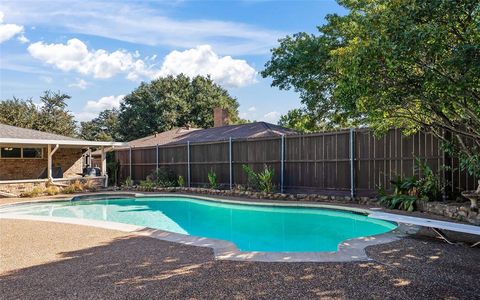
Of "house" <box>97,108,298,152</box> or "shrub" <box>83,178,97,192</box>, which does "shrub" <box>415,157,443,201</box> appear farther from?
"shrub" <box>83,178,97,192</box>

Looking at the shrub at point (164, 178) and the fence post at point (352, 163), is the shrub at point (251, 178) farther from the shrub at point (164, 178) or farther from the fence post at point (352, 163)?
the shrub at point (164, 178)

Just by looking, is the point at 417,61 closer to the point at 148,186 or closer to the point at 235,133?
the point at 235,133

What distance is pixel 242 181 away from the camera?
49.0 ft

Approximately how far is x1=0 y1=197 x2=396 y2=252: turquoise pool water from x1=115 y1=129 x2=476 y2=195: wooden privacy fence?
1921 millimetres

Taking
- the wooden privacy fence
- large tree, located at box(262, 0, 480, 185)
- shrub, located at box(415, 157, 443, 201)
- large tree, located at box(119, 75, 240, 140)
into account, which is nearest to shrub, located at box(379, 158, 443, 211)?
shrub, located at box(415, 157, 443, 201)

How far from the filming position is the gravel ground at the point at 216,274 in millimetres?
3867

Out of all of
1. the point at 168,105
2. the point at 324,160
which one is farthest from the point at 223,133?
the point at 168,105

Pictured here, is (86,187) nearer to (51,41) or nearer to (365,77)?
(51,41)

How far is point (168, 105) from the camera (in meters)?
35.1

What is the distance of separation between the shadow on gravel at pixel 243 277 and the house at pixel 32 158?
42.8 feet

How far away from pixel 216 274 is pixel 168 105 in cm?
3181

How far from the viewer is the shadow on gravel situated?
3.86 m

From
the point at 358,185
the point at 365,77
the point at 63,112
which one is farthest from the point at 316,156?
the point at 63,112

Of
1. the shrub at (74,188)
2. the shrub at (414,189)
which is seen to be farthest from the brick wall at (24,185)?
the shrub at (414,189)
